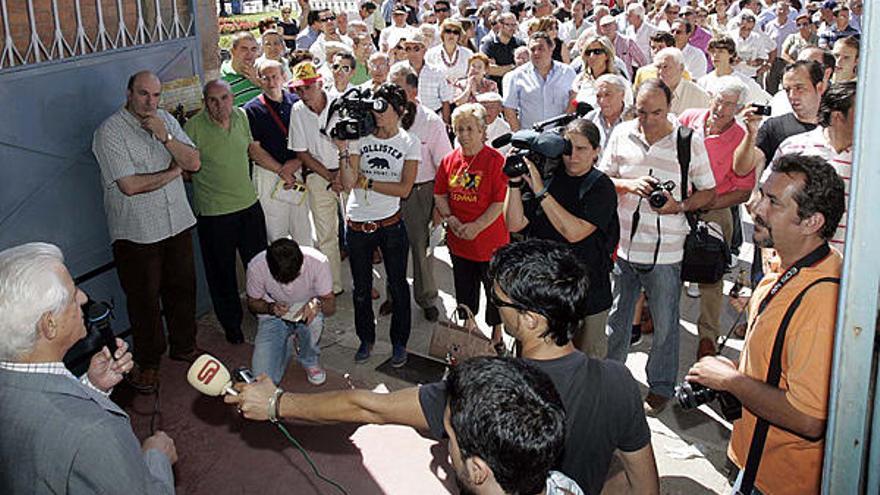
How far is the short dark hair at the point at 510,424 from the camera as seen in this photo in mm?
1768

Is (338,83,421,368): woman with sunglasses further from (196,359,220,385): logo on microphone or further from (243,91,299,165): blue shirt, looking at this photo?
(196,359,220,385): logo on microphone

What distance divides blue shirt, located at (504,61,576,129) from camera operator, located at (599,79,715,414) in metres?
2.48

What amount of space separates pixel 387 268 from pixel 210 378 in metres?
2.91

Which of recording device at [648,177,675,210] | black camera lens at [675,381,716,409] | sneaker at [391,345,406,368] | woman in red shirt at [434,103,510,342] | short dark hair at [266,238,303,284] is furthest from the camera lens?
sneaker at [391,345,406,368]

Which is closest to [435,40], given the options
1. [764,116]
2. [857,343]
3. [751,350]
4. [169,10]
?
[169,10]

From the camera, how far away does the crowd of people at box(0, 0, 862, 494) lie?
2.43m

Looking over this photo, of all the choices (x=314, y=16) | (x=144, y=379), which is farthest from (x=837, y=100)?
(x=314, y=16)

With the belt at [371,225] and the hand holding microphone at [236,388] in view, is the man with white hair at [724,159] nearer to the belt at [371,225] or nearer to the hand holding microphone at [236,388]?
the belt at [371,225]

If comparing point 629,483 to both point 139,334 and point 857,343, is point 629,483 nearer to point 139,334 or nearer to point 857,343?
point 857,343

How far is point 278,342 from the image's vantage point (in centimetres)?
514

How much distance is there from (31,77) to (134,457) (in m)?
3.29

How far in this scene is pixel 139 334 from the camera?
209 inches

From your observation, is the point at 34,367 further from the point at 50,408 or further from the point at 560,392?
the point at 560,392

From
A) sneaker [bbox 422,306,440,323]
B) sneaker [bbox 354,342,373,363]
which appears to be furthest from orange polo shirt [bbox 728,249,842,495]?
sneaker [bbox 422,306,440,323]
